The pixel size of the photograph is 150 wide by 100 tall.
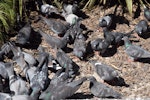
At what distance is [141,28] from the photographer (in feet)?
32.5

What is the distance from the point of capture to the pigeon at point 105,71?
8.60 m

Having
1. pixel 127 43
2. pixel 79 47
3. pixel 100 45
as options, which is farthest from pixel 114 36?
pixel 79 47

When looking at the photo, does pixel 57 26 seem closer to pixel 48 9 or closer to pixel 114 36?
pixel 48 9

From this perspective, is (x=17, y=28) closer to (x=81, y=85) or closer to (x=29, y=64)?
(x=29, y=64)

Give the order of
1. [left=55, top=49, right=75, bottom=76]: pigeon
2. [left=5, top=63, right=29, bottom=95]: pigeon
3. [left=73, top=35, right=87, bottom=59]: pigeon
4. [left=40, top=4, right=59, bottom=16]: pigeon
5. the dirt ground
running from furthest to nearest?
[left=40, top=4, right=59, bottom=16]: pigeon, [left=73, top=35, right=87, bottom=59]: pigeon, [left=55, top=49, right=75, bottom=76]: pigeon, the dirt ground, [left=5, top=63, right=29, bottom=95]: pigeon

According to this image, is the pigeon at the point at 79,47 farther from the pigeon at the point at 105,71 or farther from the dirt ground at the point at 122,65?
the pigeon at the point at 105,71

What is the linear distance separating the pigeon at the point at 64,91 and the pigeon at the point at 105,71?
582 mm

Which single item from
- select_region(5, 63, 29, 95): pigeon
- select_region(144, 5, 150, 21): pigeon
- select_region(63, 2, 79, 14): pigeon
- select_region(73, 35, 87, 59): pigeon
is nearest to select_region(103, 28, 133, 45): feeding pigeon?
select_region(73, 35, 87, 59): pigeon

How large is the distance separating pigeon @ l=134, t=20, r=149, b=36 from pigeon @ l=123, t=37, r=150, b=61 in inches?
20.9

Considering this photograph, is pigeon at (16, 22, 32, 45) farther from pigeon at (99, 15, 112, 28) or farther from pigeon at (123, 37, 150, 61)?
pigeon at (123, 37, 150, 61)

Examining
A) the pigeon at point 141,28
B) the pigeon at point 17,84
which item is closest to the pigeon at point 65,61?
the pigeon at point 17,84

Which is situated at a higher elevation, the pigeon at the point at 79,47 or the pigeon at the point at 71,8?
the pigeon at the point at 71,8

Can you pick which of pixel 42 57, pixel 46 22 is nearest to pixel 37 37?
pixel 46 22

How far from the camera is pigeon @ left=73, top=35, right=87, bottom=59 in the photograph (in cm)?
919
